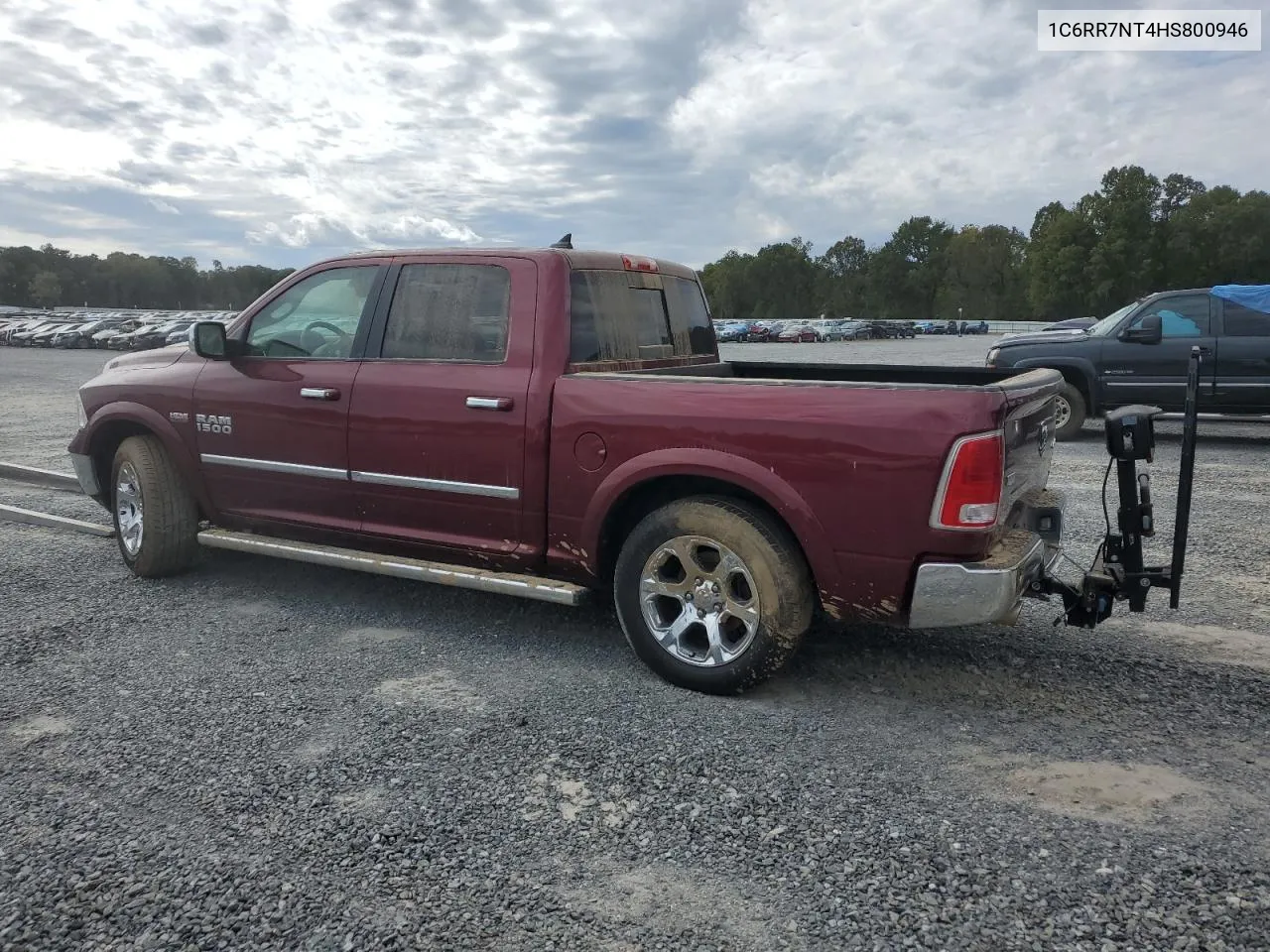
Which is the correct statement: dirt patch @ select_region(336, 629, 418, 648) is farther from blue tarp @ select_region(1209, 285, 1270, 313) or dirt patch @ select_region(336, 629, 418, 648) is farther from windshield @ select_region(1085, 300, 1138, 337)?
blue tarp @ select_region(1209, 285, 1270, 313)

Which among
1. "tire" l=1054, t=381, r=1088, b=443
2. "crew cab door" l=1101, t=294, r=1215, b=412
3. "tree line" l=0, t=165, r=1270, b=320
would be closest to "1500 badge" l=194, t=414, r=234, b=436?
"tire" l=1054, t=381, r=1088, b=443

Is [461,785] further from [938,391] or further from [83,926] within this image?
[938,391]

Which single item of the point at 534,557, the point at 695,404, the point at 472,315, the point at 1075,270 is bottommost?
the point at 534,557

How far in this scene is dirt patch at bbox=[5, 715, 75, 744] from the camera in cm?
362

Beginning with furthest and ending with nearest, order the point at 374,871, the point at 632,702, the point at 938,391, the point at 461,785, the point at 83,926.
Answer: the point at 632,702, the point at 938,391, the point at 461,785, the point at 374,871, the point at 83,926

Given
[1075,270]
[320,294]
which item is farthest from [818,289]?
[320,294]

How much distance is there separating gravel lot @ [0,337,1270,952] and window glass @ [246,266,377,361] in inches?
53.8

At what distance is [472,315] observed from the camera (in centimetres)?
460

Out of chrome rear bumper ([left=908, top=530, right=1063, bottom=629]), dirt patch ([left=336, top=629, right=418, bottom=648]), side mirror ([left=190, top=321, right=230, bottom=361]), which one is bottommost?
dirt patch ([left=336, top=629, right=418, bottom=648])

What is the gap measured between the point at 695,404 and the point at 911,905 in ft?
6.63

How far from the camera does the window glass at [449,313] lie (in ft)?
14.9

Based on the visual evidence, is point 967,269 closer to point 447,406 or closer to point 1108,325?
point 1108,325

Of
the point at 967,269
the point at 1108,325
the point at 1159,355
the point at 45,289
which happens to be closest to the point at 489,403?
the point at 1159,355

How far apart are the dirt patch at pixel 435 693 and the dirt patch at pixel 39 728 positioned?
1146mm
